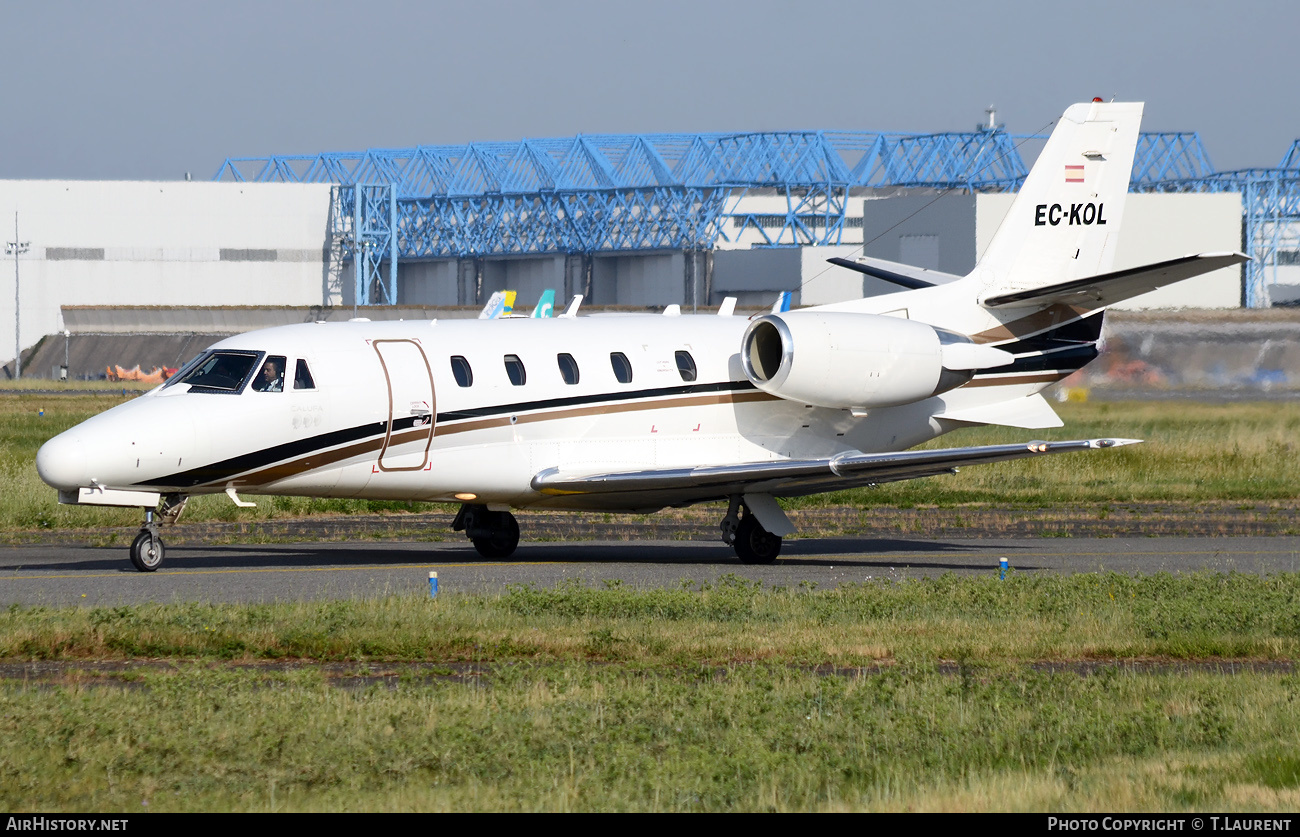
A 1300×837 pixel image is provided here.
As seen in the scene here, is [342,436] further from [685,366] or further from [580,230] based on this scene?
[580,230]

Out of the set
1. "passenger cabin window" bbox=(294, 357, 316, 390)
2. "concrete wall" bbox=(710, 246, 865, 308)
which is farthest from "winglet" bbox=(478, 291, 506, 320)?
"concrete wall" bbox=(710, 246, 865, 308)

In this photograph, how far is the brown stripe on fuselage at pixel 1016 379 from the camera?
2431 centimetres

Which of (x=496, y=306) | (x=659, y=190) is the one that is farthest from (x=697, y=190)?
(x=496, y=306)

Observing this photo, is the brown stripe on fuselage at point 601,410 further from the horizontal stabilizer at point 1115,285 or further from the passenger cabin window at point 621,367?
the horizontal stabilizer at point 1115,285

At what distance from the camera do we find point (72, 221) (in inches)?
3903

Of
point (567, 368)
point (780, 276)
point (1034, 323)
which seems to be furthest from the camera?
point (780, 276)

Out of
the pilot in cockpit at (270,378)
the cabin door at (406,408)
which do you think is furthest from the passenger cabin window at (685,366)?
the pilot in cockpit at (270,378)

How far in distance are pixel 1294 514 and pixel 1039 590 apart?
1403 cm

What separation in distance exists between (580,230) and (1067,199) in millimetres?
104309

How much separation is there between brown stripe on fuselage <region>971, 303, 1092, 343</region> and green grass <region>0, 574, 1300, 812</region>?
852 cm

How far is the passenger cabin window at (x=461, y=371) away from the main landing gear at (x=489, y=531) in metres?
2.52

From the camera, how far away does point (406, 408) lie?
20.1m

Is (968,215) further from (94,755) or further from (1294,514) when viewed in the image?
(94,755)
